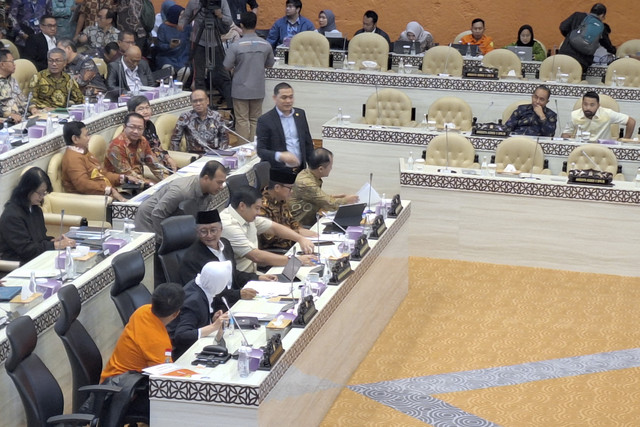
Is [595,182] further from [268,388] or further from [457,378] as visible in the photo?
[268,388]

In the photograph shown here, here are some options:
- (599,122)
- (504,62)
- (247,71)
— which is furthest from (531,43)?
(247,71)

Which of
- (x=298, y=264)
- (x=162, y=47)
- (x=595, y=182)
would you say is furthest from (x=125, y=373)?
(x=162, y=47)

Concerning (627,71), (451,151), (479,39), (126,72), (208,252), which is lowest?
(451,151)

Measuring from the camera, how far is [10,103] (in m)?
10.4

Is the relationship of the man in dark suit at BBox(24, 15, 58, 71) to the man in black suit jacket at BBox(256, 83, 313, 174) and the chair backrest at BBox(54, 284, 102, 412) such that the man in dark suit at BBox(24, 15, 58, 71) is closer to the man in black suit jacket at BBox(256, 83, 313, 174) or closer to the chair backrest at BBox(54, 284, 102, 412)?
the man in black suit jacket at BBox(256, 83, 313, 174)

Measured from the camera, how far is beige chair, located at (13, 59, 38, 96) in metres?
11.3

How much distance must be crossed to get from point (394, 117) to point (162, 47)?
357 centimetres

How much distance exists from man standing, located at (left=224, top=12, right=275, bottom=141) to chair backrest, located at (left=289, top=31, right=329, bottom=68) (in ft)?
3.00

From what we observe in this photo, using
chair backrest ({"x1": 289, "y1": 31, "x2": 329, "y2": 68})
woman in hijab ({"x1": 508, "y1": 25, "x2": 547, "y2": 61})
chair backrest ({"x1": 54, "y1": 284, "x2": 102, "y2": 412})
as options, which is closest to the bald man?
chair backrest ({"x1": 289, "y1": 31, "x2": 329, "y2": 68})

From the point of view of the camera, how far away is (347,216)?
8.33 metres

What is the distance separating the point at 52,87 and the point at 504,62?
207 inches

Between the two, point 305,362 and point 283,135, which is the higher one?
point 283,135

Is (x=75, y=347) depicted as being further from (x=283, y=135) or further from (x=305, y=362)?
(x=283, y=135)

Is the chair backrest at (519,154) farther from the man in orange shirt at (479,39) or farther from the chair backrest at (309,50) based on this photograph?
the man in orange shirt at (479,39)
